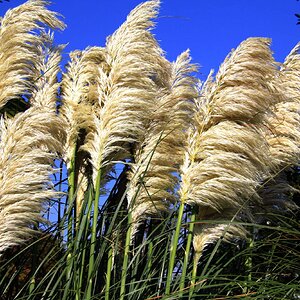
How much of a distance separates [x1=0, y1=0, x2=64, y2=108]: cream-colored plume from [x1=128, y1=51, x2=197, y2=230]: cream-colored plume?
927mm

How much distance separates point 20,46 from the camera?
15.4 ft

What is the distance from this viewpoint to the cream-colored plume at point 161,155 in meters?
4.71

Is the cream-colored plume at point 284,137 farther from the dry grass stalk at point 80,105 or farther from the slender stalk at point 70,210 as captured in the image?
the slender stalk at point 70,210

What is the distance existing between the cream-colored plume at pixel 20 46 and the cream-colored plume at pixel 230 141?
122cm

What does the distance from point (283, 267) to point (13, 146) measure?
213 cm

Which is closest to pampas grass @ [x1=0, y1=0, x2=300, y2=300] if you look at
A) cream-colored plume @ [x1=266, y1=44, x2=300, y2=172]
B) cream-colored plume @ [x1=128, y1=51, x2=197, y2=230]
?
cream-colored plume @ [x1=128, y1=51, x2=197, y2=230]

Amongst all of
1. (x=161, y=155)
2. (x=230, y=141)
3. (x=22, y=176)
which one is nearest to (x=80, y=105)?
(x=161, y=155)

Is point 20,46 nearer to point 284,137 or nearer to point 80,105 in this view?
point 80,105

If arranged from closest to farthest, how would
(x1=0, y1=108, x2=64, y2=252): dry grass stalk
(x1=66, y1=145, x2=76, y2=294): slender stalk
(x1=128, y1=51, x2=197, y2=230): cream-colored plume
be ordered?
(x1=0, y1=108, x2=64, y2=252): dry grass stalk, (x1=66, y1=145, x2=76, y2=294): slender stalk, (x1=128, y1=51, x2=197, y2=230): cream-colored plume

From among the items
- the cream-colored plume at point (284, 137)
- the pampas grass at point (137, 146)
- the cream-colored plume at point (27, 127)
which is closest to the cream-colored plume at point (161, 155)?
the pampas grass at point (137, 146)

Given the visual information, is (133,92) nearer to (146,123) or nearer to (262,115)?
(146,123)

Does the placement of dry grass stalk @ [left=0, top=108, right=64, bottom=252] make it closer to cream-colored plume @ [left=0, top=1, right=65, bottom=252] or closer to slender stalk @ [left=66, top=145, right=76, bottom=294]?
cream-colored plume @ [left=0, top=1, right=65, bottom=252]

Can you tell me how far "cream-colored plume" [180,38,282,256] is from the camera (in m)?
4.60

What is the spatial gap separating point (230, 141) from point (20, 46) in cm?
157
